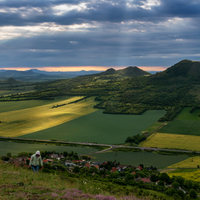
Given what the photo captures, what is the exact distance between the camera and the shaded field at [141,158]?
6794 centimetres

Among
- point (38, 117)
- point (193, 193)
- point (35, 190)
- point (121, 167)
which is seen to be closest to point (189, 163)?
point (121, 167)

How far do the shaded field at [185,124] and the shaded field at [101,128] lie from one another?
34.3ft

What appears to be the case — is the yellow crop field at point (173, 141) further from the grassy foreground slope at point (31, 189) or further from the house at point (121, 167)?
the grassy foreground slope at point (31, 189)

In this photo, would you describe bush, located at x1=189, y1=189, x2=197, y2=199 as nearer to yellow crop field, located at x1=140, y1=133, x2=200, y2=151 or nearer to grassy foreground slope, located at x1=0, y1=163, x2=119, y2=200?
grassy foreground slope, located at x1=0, y1=163, x2=119, y2=200

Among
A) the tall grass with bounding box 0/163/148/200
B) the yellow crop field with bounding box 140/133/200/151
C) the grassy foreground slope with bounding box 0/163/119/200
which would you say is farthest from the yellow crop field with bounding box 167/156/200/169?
the grassy foreground slope with bounding box 0/163/119/200

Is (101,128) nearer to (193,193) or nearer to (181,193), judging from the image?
(193,193)

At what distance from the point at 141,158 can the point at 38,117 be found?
253 ft

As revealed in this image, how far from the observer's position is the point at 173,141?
298 ft

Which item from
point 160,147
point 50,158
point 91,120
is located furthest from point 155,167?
point 91,120

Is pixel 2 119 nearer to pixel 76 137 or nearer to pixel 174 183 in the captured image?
pixel 76 137

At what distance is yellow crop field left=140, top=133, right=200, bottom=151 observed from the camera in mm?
84625

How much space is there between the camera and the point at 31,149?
3123 inches

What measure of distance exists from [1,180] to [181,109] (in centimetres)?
14323

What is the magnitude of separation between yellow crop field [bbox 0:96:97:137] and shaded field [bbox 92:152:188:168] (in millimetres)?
46558
